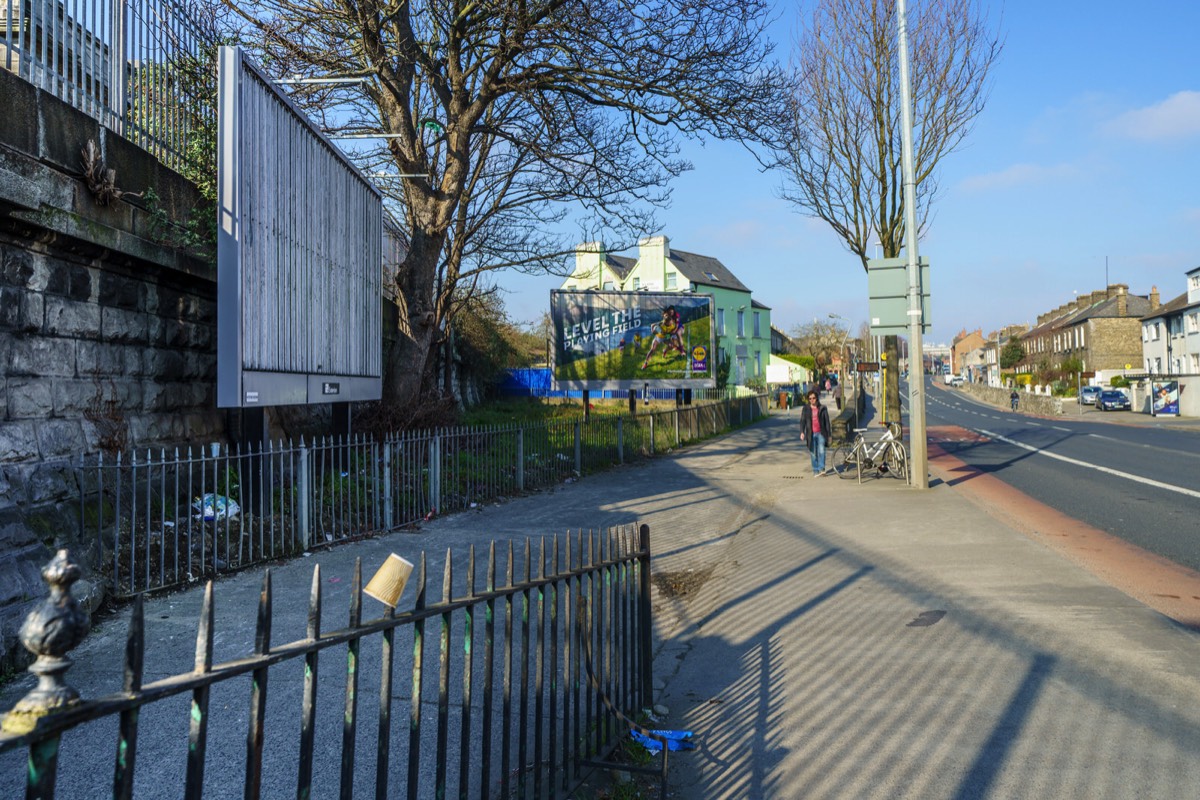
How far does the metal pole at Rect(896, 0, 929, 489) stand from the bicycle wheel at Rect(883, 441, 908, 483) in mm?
841

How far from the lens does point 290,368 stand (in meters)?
8.75

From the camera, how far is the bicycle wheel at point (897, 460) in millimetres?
15148

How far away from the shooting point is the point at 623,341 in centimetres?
2392

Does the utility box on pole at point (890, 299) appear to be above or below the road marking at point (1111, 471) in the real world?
above

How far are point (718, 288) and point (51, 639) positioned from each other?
202 feet

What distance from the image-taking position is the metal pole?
14.0 metres

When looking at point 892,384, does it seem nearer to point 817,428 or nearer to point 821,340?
point 817,428

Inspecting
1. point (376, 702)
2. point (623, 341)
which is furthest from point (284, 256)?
point (623, 341)

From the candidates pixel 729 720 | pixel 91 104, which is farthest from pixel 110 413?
pixel 729 720

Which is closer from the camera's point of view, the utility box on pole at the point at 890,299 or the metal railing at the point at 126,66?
the metal railing at the point at 126,66

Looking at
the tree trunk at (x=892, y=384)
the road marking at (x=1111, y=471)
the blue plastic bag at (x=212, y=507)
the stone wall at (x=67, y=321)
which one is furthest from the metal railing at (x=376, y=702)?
the tree trunk at (x=892, y=384)

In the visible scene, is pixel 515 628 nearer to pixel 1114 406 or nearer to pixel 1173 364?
pixel 1114 406

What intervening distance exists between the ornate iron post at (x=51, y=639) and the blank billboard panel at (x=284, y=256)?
21.0 feet

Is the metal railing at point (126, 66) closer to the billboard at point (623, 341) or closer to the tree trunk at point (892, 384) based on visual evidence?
the billboard at point (623, 341)
